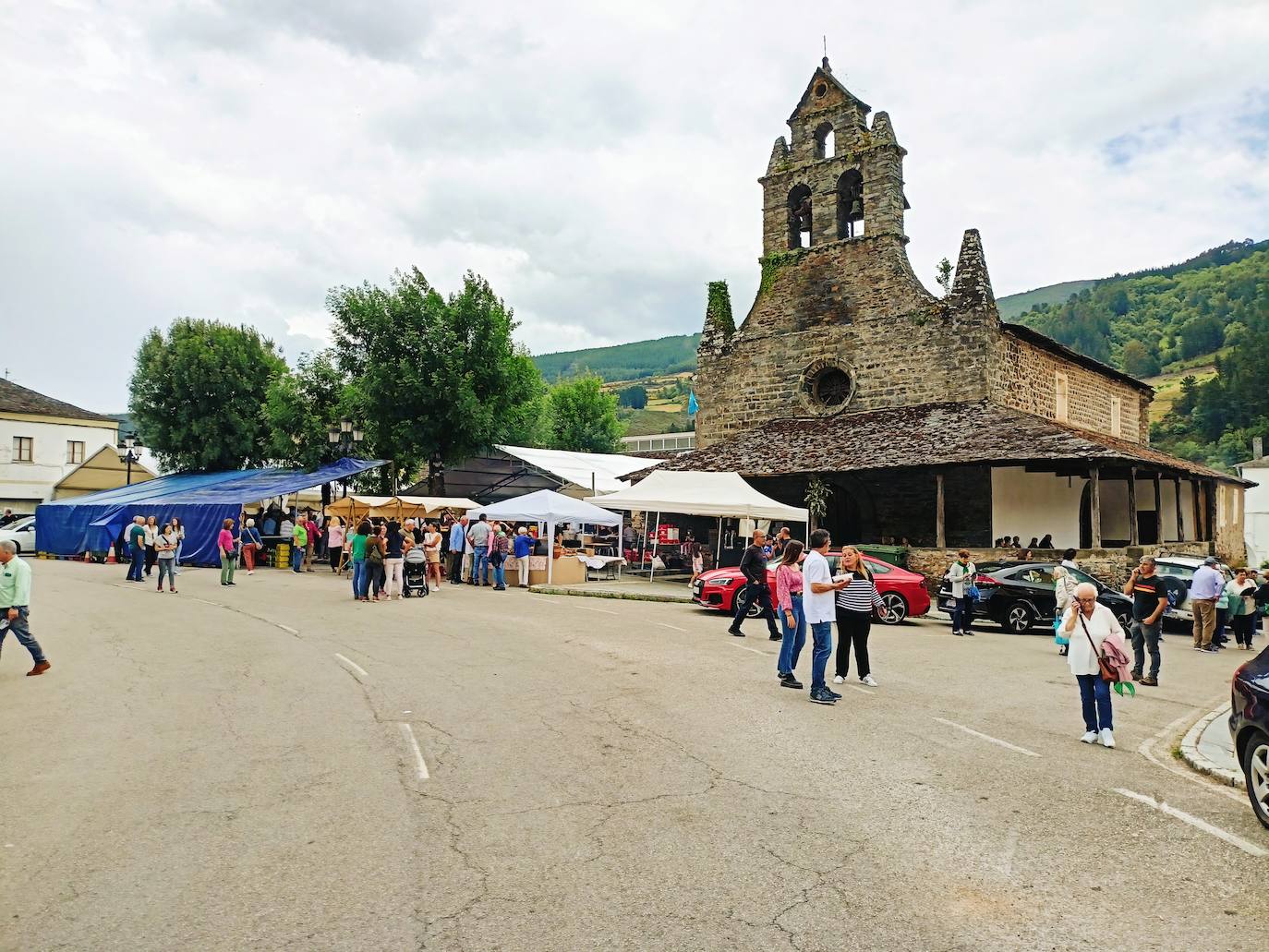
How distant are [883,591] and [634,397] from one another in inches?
5661

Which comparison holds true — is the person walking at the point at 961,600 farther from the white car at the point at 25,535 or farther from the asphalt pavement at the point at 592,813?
the white car at the point at 25,535

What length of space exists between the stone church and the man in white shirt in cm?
1436

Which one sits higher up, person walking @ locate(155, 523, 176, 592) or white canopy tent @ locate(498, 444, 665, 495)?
white canopy tent @ locate(498, 444, 665, 495)

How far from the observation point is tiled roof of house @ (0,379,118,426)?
53.8 meters

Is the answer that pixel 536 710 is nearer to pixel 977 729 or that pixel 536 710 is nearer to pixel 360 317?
pixel 977 729

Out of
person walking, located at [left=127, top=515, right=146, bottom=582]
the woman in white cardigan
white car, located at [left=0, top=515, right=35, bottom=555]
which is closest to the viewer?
the woman in white cardigan

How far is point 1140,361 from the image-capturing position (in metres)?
114

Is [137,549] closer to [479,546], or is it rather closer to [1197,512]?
[479,546]

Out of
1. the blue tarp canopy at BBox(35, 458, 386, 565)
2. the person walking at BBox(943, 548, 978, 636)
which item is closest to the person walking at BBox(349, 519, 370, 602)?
the blue tarp canopy at BBox(35, 458, 386, 565)

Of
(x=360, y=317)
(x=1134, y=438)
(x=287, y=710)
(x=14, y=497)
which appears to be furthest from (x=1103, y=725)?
(x=14, y=497)

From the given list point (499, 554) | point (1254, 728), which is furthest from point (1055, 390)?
point (1254, 728)

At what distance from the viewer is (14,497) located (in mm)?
53781

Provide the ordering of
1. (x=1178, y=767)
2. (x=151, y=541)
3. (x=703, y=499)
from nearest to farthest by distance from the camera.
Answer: (x=1178, y=767)
(x=703, y=499)
(x=151, y=541)

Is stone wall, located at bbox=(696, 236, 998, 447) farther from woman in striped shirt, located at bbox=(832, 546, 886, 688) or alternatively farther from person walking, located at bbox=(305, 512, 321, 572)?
woman in striped shirt, located at bbox=(832, 546, 886, 688)
